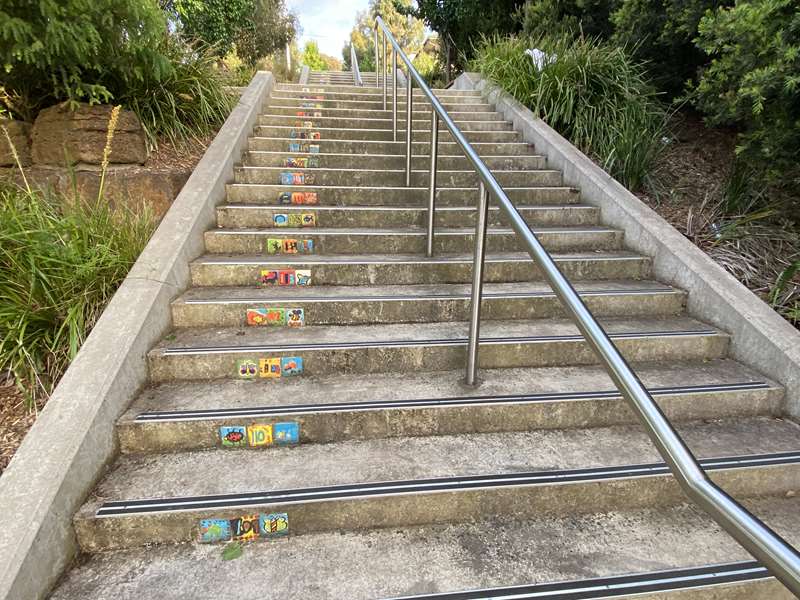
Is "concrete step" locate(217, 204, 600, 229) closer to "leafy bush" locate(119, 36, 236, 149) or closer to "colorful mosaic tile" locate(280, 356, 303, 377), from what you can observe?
"leafy bush" locate(119, 36, 236, 149)

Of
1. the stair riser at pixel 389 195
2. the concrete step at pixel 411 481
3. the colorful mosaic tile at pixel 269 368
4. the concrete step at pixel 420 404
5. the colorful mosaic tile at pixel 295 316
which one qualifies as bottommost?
the concrete step at pixel 411 481

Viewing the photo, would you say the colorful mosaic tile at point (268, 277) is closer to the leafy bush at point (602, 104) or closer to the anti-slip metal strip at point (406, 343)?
the anti-slip metal strip at point (406, 343)

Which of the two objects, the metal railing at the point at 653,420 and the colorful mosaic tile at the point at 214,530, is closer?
the metal railing at the point at 653,420

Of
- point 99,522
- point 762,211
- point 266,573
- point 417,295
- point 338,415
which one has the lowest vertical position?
point 266,573

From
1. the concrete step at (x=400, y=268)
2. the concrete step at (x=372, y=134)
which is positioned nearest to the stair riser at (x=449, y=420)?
the concrete step at (x=400, y=268)

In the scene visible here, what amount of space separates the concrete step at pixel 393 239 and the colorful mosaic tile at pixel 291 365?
109 cm

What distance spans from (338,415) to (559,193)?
297 centimetres

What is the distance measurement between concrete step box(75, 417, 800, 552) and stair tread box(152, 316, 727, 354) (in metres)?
0.59

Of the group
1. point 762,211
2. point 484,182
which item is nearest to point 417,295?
point 484,182

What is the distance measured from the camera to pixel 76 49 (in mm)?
2904

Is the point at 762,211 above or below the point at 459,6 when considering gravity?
below

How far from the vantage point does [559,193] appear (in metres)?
3.96

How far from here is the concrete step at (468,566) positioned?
1.47 metres

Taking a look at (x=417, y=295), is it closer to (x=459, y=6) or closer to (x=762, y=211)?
(x=762, y=211)
